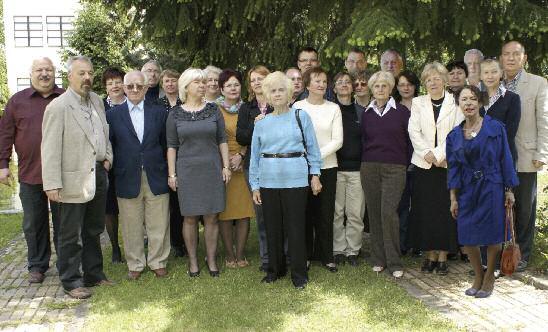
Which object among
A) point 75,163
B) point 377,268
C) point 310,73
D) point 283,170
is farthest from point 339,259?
point 75,163

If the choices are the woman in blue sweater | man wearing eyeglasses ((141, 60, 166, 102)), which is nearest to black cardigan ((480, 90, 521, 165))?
the woman in blue sweater

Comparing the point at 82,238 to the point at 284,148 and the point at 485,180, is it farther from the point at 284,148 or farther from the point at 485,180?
the point at 485,180

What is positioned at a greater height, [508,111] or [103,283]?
[508,111]

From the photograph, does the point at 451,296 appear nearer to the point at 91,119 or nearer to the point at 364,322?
the point at 364,322

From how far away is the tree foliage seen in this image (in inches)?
265

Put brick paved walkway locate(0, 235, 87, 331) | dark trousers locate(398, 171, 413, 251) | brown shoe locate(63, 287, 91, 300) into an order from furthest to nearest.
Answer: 1. dark trousers locate(398, 171, 413, 251)
2. brown shoe locate(63, 287, 91, 300)
3. brick paved walkway locate(0, 235, 87, 331)

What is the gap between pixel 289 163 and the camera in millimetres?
5992

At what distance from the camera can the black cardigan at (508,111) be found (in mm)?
6082

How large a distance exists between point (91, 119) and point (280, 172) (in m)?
1.97

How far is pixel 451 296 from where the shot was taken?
5660mm

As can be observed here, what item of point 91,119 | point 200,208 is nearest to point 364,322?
point 200,208

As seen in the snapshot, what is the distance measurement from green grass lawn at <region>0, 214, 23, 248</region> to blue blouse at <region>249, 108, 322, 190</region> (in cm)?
490

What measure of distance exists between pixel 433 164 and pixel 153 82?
3.69 m

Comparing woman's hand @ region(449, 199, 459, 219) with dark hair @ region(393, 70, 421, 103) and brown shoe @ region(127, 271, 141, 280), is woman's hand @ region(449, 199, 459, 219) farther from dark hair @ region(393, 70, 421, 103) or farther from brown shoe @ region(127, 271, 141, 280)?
brown shoe @ region(127, 271, 141, 280)
